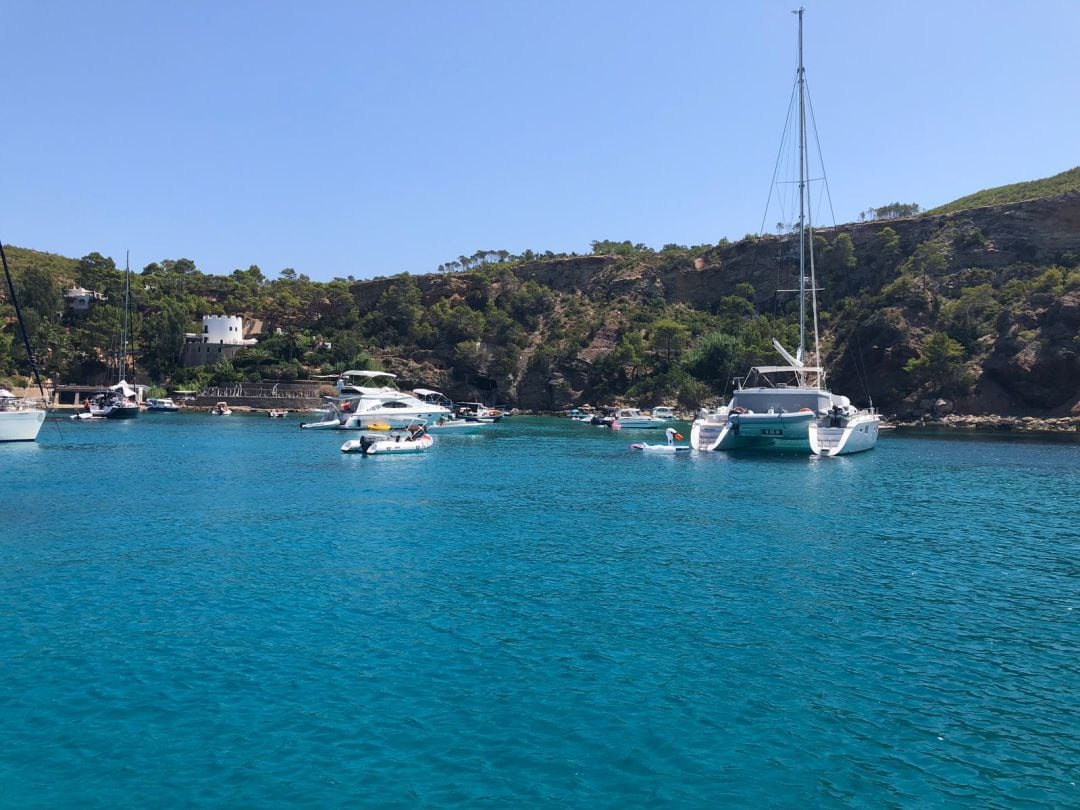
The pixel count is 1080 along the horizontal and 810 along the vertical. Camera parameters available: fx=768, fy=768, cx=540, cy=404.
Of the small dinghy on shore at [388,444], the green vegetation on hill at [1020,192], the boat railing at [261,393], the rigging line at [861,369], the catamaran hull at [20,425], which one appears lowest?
the small dinghy on shore at [388,444]

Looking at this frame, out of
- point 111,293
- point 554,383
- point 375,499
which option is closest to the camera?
point 375,499

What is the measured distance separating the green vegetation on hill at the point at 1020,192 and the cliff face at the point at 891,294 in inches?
308

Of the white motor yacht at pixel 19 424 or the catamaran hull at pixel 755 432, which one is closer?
the catamaran hull at pixel 755 432

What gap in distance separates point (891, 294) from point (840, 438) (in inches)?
2221

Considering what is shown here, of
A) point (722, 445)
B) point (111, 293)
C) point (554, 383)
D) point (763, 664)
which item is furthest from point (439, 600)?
point (111, 293)

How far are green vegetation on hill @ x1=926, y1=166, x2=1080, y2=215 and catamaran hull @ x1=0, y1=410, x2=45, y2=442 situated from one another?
372ft

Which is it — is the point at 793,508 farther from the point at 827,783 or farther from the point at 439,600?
the point at 827,783

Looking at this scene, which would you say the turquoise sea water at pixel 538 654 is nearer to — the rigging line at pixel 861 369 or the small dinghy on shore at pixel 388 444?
the small dinghy on shore at pixel 388 444

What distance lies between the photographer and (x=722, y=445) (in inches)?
2159

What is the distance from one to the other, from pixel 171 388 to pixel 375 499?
324 ft

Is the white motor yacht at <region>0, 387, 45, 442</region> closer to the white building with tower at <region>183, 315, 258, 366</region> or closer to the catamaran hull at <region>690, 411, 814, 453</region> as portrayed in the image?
the catamaran hull at <region>690, 411, 814, 453</region>

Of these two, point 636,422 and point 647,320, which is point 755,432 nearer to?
point 636,422

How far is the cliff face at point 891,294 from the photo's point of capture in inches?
3233

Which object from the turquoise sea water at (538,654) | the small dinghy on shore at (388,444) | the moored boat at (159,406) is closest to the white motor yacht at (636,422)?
the small dinghy on shore at (388,444)
